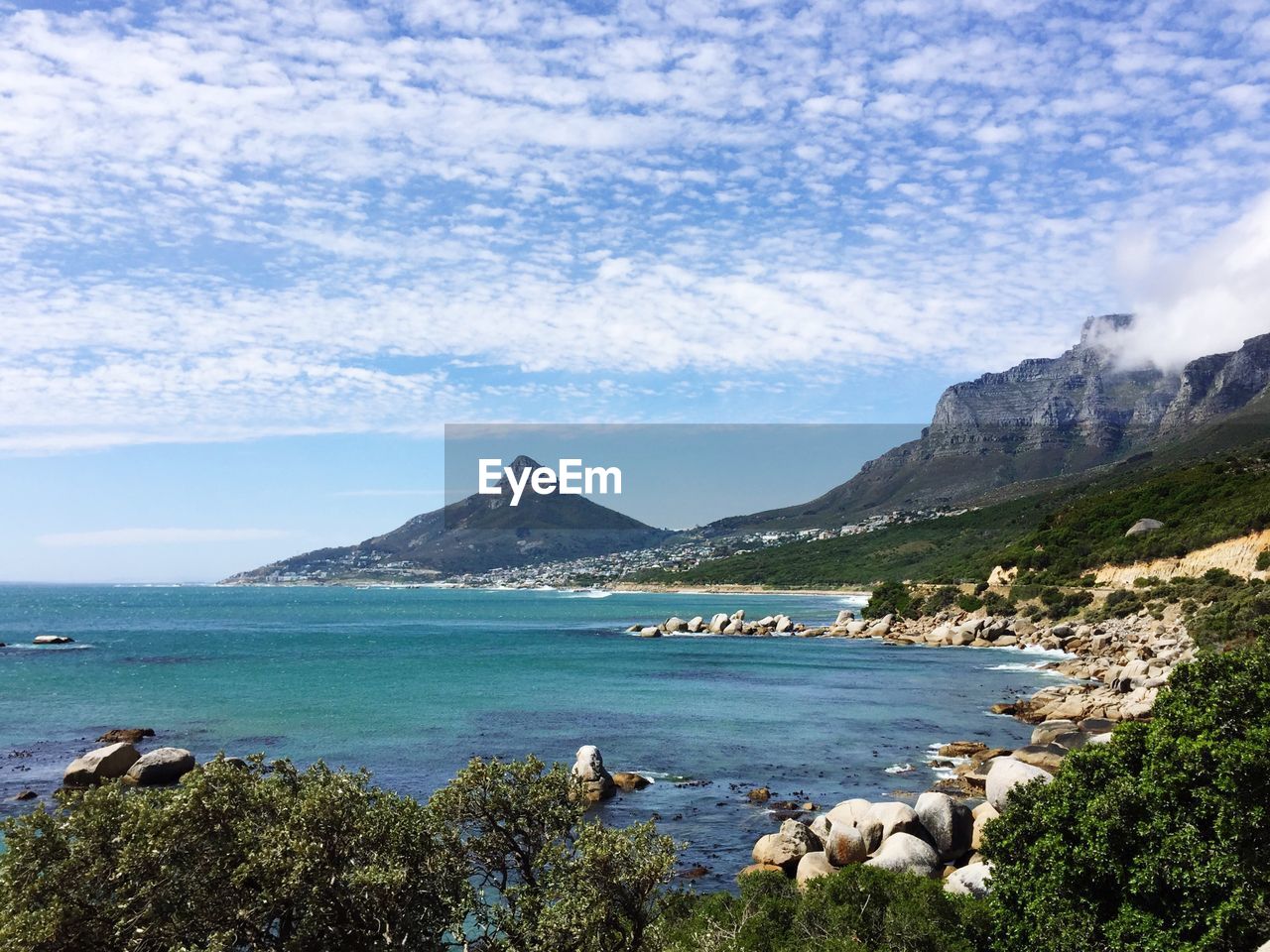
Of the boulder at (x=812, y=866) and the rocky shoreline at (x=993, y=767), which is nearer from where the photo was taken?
the boulder at (x=812, y=866)

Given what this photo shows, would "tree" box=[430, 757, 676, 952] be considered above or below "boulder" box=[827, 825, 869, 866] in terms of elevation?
above

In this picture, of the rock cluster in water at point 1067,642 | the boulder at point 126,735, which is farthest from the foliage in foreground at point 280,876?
the boulder at point 126,735

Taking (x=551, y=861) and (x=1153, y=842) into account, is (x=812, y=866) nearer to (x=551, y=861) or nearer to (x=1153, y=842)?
(x=1153, y=842)

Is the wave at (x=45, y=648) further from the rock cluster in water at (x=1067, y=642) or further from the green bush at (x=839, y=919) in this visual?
the green bush at (x=839, y=919)

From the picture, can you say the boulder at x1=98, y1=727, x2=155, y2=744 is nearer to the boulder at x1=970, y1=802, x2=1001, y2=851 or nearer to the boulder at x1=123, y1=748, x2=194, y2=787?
the boulder at x1=123, y1=748, x2=194, y2=787

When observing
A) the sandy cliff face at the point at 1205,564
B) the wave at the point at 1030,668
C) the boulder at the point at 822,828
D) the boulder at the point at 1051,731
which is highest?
the sandy cliff face at the point at 1205,564

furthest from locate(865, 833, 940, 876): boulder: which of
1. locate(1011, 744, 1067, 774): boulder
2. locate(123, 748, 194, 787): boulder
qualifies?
locate(123, 748, 194, 787): boulder
